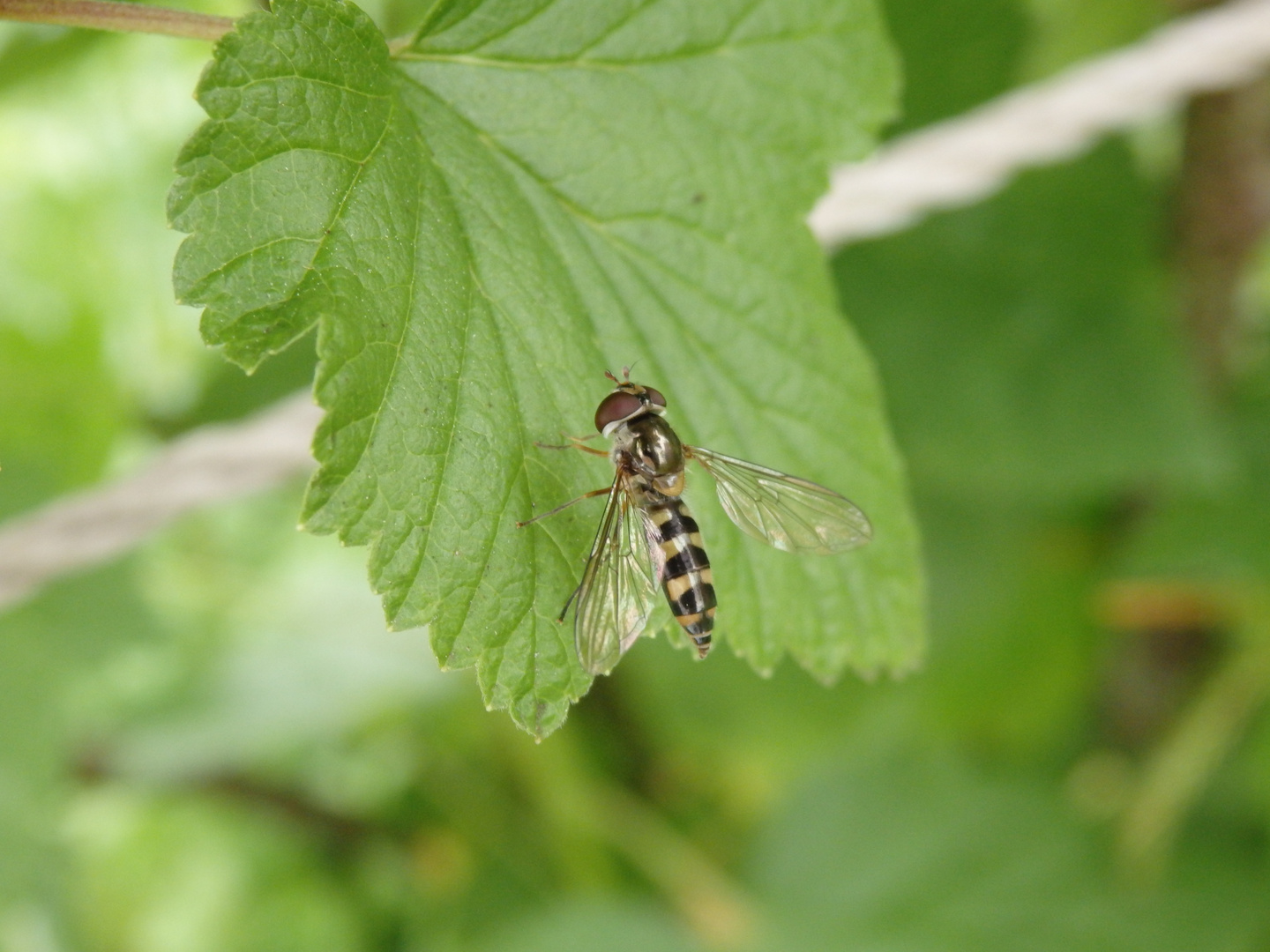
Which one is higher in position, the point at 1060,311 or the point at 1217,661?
the point at 1060,311

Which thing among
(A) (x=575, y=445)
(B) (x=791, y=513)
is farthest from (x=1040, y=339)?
(A) (x=575, y=445)

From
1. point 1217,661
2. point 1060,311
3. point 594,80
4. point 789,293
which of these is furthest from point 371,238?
point 1217,661

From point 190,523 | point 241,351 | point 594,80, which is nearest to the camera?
point 241,351

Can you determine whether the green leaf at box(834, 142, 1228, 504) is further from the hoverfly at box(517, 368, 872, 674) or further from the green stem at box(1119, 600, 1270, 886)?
the hoverfly at box(517, 368, 872, 674)

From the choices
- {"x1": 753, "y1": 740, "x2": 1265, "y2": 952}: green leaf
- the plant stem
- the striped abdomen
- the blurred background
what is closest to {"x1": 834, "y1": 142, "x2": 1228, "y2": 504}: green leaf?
the blurred background

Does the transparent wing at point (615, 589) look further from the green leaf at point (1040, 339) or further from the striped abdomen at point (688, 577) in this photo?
the green leaf at point (1040, 339)

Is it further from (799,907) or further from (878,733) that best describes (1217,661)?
(799,907)

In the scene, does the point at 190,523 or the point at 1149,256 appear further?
the point at 190,523
